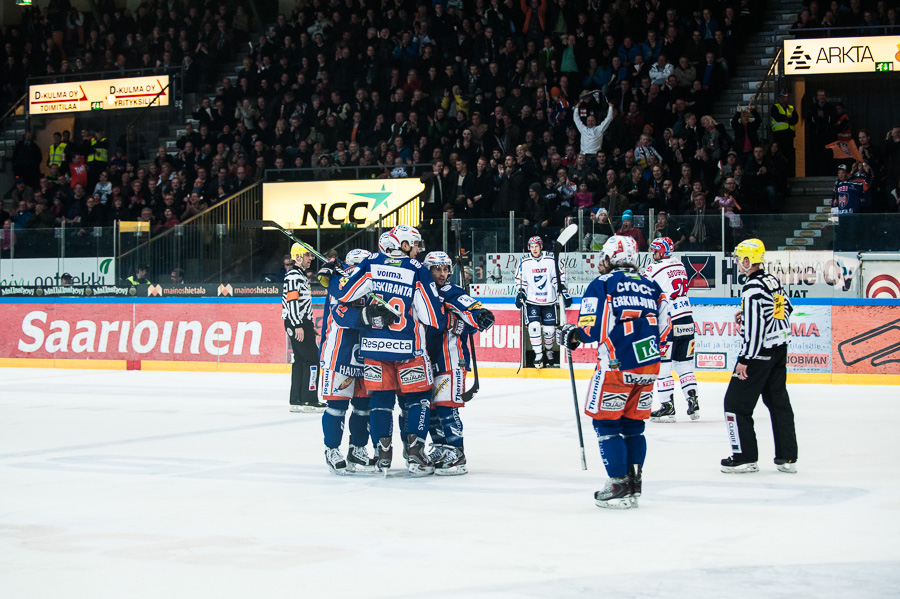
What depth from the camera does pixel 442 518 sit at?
612 centimetres

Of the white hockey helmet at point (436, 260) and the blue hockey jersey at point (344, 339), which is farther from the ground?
the white hockey helmet at point (436, 260)

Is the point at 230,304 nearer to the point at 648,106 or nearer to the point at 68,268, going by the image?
the point at 68,268

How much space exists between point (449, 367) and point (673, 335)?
12.3 ft

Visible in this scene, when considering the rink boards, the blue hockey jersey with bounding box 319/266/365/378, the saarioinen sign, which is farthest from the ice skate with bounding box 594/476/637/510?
the saarioinen sign

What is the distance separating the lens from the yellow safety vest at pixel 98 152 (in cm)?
2517

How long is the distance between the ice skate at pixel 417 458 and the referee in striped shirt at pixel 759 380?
200 centimetres

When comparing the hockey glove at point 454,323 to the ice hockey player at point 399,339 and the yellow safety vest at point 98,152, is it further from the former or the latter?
the yellow safety vest at point 98,152

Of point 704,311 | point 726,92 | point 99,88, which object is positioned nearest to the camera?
point 704,311

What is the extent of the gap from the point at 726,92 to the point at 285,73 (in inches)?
359

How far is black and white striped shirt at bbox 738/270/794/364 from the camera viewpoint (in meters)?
7.75

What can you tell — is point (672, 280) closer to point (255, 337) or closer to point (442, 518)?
point (442, 518)

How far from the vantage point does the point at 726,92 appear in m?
21.3

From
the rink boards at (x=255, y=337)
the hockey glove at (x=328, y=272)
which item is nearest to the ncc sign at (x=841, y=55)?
the rink boards at (x=255, y=337)

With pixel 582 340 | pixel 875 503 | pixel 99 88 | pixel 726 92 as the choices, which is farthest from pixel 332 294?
pixel 99 88
